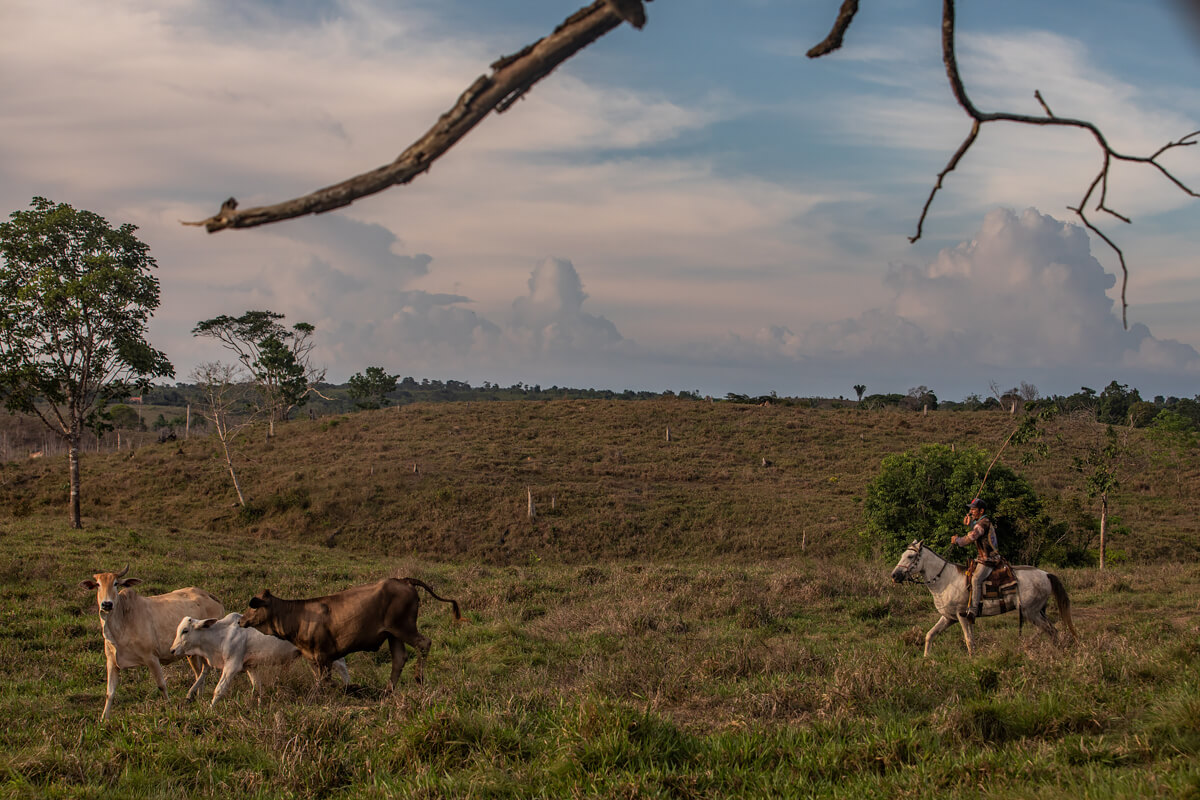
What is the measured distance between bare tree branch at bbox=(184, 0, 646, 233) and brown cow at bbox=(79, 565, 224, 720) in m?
7.90

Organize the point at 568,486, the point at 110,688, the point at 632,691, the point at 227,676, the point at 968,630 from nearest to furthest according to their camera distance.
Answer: the point at 632,691 → the point at 227,676 → the point at 110,688 → the point at 968,630 → the point at 568,486

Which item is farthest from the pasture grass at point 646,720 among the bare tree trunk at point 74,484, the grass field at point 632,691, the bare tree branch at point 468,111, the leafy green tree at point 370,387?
the leafy green tree at point 370,387

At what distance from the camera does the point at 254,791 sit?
5.03 meters

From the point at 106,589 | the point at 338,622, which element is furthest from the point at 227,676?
the point at 106,589

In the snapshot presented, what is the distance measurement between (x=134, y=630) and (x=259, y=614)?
1.58 m

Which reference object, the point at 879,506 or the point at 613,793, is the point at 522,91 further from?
the point at 879,506

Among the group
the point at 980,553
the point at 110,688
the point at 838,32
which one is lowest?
the point at 110,688

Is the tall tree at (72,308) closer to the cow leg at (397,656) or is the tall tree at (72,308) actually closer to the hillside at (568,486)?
the hillside at (568,486)

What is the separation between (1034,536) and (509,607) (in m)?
18.0

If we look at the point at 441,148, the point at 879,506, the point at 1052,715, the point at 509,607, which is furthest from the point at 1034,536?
the point at 441,148

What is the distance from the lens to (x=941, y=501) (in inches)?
979

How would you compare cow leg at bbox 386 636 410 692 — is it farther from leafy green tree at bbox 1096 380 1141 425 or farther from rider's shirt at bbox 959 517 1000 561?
leafy green tree at bbox 1096 380 1141 425

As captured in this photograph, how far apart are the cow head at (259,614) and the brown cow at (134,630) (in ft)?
2.11

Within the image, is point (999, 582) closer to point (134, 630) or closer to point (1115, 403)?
point (134, 630)
